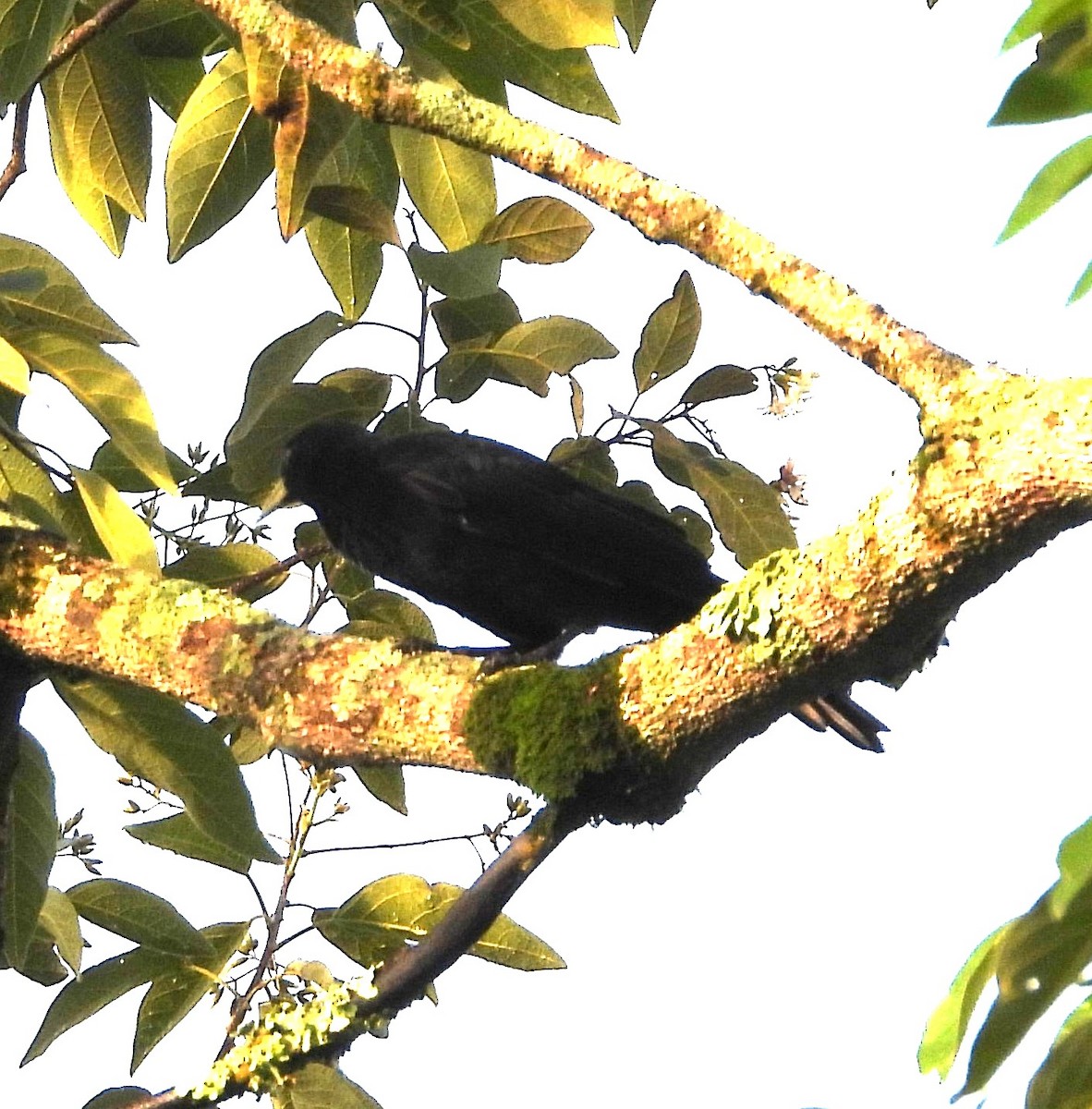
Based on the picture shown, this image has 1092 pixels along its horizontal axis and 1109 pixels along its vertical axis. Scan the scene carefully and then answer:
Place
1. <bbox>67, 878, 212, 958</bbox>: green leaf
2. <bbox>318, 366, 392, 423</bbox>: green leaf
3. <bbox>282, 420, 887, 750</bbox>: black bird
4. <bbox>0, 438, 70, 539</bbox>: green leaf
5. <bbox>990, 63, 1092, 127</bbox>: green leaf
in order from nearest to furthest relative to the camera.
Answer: <bbox>990, 63, 1092, 127</bbox>: green leaf, <bbox>0, 438, 70, 539</bbox>: green leaf, <bbox>67, 878, 212, 958</bbox>: green leaf, <bbox>318, 366, 392, 423</bbox>: green leaf, <bbox>282, 420, 887, 750</bbox>: black bird

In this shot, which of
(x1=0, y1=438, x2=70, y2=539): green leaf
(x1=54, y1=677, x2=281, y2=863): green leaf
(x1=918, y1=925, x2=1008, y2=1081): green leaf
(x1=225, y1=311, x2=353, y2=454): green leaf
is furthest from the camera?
(x1=225, y1=311, x2=353, y2=454): green leaf

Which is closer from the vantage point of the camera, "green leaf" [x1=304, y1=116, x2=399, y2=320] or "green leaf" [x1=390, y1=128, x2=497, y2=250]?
"green leaf" [x1=390, y1=128, x2=497, y2=250]

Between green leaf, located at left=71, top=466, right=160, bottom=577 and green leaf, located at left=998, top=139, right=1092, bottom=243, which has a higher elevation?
green leaf, located at left=71, top=466, right=160, bottom=577

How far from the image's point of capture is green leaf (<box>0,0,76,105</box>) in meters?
2.77

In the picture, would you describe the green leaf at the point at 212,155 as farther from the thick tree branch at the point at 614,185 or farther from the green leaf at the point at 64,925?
the green leaf at the point at 64,925

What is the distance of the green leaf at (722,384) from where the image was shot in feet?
10.8

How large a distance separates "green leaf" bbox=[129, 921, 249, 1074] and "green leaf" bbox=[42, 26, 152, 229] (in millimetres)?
1743

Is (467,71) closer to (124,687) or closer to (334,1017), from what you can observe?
(124,687)

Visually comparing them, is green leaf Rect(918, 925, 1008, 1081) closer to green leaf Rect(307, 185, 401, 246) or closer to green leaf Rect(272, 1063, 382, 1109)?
green leaf Rect(272, 1063, 382, 1109)

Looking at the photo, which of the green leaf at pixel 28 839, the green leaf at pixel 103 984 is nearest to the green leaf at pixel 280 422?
the green leaf at pixel 28 839

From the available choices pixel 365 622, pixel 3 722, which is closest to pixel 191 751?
pixel 3 722

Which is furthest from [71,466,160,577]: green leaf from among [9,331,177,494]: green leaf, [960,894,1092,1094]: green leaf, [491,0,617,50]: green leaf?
[960,894,1092,1094]: green leaf

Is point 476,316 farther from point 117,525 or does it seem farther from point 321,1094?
point 321,1094

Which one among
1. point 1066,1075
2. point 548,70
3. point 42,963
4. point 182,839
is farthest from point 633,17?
point 42,963
